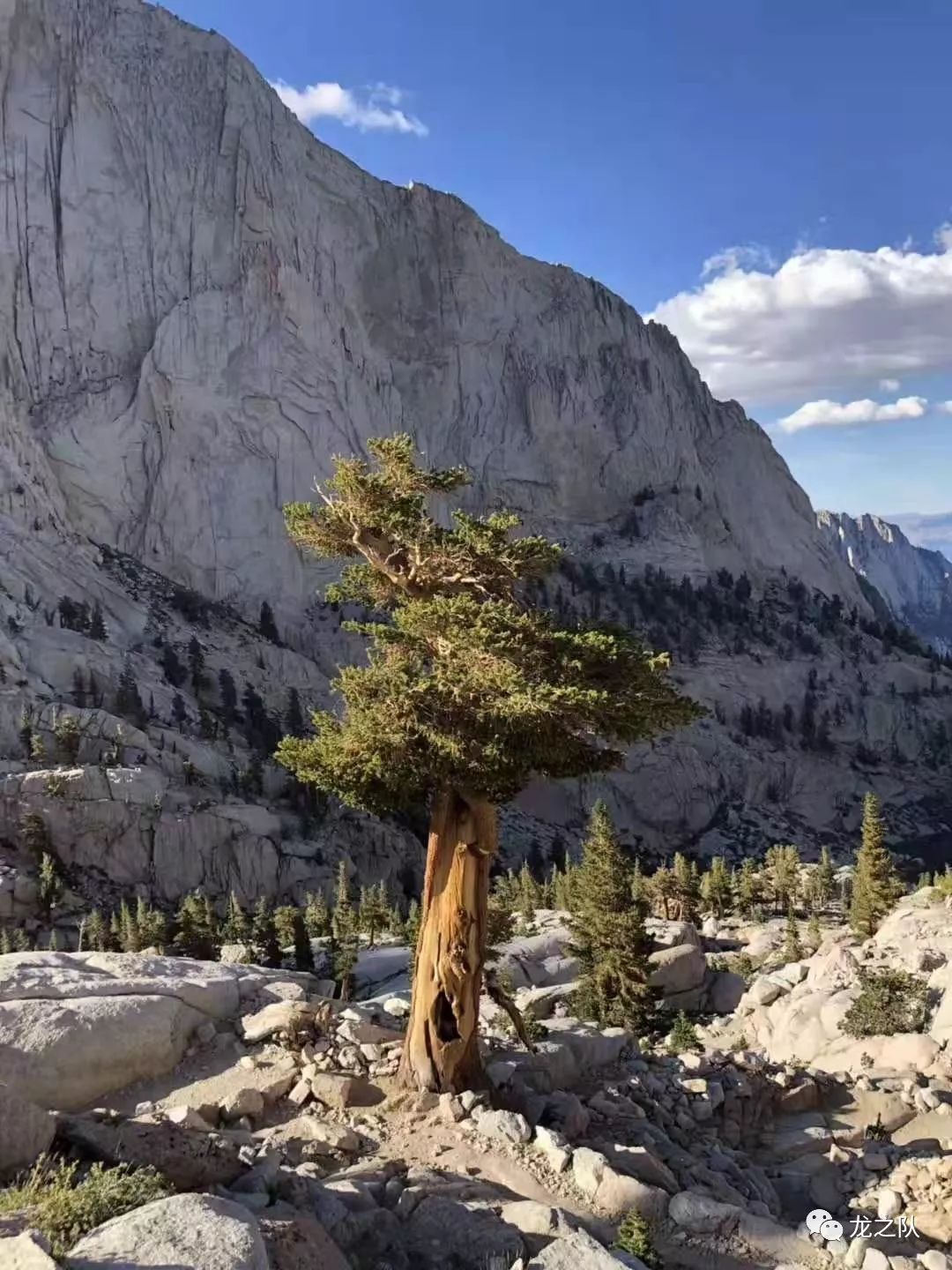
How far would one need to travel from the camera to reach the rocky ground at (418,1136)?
8977 millimetres

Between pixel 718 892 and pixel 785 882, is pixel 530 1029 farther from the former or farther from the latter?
pixel 785 882

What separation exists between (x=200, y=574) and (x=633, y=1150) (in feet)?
336

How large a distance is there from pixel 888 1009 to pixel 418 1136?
17905 millimetres

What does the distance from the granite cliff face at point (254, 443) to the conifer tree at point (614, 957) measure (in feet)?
136

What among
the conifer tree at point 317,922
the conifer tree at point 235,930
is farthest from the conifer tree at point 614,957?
the conifer tree at point 317,922

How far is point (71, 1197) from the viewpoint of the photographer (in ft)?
23.6

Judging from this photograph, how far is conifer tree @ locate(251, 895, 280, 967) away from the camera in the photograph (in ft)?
125

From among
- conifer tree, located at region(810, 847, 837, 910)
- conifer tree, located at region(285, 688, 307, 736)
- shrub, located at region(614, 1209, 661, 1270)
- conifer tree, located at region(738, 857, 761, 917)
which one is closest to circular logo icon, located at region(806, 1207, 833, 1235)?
shrub, located at region(614, 1209, 661, 1270)

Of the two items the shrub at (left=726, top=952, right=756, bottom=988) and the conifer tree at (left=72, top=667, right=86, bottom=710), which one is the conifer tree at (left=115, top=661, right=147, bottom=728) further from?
the shrub at (left=726, top=952, right=756, bottom=988)

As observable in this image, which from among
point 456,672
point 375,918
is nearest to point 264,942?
point 375,918

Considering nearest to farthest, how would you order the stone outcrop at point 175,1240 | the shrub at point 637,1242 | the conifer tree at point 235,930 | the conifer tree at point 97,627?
the stone outcrop at point 175,1240
the shrub at point 637,1242
the conifer tree at point 235,930
the conifer tree at point 97,627

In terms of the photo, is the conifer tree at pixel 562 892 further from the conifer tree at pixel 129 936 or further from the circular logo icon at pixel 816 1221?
the circular logo icon at pixel 816 1221

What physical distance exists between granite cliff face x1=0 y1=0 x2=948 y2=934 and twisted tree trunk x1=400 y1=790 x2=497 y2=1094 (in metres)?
54.9

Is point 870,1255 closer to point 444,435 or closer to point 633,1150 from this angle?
point 633,1150
